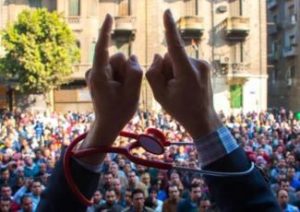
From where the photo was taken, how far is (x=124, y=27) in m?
Answer: 34.0

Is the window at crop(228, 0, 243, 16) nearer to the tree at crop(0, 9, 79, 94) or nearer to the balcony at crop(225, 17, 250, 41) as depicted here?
the balcony at crop(225, 17, 250, 41)

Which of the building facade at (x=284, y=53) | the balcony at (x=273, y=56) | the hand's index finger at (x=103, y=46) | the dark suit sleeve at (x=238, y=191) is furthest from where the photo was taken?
the balcony at (x=273, y=56)

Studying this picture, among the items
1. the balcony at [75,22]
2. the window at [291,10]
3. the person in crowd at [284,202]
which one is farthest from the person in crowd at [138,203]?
the window at [291,10]

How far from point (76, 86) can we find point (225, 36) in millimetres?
9394

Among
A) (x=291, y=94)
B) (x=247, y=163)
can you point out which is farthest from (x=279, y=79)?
(x=247, y=163)

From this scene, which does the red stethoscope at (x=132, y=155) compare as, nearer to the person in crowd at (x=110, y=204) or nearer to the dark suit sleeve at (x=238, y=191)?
the dark suit sleeve at (x=238, y=191)

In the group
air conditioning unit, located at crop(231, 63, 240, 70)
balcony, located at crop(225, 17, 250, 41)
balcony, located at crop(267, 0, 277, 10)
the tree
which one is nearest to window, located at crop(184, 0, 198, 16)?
balcony, located at crop(225, 17, 250, 41)

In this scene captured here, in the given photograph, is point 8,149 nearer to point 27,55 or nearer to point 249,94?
point 27,55

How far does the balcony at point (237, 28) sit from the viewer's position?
112 feet

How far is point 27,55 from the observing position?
98.0 ft

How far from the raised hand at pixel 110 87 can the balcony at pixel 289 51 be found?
120ft

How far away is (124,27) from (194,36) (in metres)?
4.24

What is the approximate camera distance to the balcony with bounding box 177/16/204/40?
113ft

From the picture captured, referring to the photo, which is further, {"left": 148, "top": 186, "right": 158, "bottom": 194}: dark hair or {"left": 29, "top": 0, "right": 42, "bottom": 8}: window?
{"left": 29, "top": 0, "right": 42, "bottom": 8}: window
